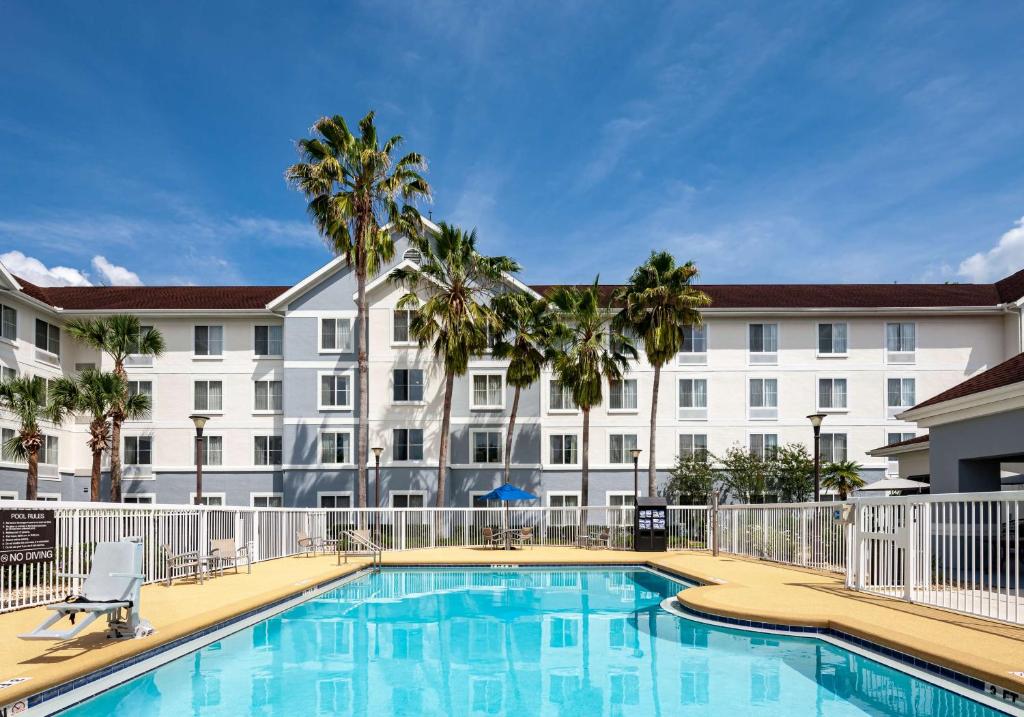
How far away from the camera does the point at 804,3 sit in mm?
17828

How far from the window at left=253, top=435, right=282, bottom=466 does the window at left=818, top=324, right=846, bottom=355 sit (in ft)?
83.5

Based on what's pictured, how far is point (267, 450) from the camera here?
1468 inches

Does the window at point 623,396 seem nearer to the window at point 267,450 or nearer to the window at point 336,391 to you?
the window at point 336,391

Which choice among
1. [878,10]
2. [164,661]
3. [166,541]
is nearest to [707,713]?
[164,661]

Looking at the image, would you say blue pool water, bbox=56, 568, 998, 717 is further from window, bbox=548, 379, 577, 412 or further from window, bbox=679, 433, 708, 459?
window, bbox=679, 433, 708, 459

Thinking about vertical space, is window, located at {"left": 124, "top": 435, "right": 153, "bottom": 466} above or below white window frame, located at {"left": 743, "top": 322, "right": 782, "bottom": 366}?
below

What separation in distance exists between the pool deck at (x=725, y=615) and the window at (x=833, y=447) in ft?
62.8

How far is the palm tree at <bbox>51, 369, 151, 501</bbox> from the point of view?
31.6 meters

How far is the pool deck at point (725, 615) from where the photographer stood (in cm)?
780

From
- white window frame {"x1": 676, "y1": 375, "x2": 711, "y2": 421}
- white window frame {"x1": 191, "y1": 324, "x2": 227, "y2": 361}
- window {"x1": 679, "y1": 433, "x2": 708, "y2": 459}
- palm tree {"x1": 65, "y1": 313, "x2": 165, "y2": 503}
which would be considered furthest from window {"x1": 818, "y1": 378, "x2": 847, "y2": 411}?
palm tree {"x1": 65, "y1": 313, "x2": 165, "y2": 503}

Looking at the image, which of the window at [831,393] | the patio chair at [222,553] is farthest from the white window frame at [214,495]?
the window at [831,393]

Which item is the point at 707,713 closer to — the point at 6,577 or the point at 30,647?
the point at 30,647

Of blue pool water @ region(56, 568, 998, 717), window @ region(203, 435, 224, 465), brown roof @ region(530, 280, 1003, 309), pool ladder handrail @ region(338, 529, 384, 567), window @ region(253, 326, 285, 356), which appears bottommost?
pool ladder handrail @ region(338, 529, 384, 567)

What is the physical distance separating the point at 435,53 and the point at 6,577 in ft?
48.8
